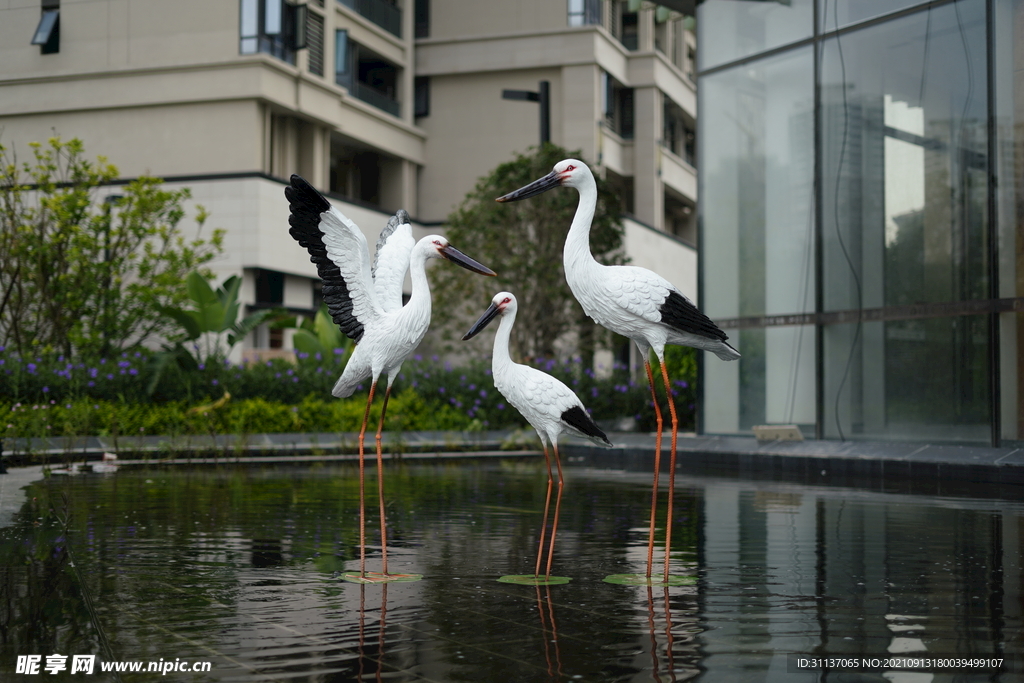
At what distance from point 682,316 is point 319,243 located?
2.11 m

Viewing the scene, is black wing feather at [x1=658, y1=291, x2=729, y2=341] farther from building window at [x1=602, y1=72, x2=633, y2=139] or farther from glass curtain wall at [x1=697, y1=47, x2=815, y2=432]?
building window at [x1=602, y1=72, x2=633, y2=139]

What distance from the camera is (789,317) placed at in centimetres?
1614

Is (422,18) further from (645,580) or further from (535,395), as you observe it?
(645,580)

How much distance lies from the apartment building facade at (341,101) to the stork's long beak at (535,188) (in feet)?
38.2

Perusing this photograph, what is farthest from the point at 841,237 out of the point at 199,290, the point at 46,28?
the point at 46,28

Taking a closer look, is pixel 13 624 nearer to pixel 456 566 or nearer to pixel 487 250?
pixel 456 566

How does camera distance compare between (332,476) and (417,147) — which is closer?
(332,476)

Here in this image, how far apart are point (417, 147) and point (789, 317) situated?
64.4 feet

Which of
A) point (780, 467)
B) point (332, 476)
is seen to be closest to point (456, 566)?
point (332, 476)

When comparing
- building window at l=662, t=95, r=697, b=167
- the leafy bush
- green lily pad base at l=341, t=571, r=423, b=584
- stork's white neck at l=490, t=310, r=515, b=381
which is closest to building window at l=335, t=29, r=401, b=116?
building window at l=662, t=95, r=697, b=167

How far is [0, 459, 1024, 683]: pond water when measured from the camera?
3.86m

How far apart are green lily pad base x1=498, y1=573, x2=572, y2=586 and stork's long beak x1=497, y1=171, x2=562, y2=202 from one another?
199cm

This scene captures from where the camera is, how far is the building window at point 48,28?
1644 centimetres

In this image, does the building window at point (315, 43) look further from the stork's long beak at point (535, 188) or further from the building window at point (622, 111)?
the stork's long beak at point (535, 188)
